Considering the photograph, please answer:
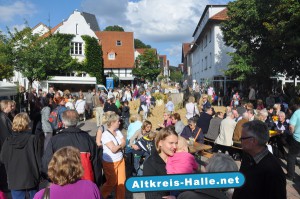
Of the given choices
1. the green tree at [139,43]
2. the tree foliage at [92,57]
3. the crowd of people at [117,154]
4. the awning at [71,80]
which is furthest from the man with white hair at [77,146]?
the green tree at [139,43]

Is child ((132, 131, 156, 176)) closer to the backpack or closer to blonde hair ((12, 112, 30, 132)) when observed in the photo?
blonde hair ((12, 112, 30, 132))

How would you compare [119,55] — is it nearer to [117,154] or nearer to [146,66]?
[146,66]

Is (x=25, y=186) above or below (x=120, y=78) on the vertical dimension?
below

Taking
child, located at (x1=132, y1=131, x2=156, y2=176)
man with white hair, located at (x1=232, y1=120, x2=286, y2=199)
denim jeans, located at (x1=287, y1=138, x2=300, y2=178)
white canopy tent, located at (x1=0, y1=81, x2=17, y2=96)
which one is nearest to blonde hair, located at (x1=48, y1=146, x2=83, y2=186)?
man with white hair, located at (x1=232, y1=120, x2=286, y2=199)

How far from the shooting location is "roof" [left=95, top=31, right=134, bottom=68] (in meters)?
53.7

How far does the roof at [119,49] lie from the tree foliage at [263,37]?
30933 mm

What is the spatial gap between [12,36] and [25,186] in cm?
2620

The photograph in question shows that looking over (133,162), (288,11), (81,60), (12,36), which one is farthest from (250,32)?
(81,60)

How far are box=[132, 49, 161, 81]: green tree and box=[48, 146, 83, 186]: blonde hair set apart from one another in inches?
1921

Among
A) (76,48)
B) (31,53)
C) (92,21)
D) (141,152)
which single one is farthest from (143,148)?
(92,21)

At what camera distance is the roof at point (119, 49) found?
53656mm

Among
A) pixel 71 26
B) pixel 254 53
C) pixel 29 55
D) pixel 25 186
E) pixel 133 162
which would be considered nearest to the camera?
pixel 25 186

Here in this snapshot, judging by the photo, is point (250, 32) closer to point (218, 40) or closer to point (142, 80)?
point (218, 40)

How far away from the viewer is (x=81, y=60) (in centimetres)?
3922
